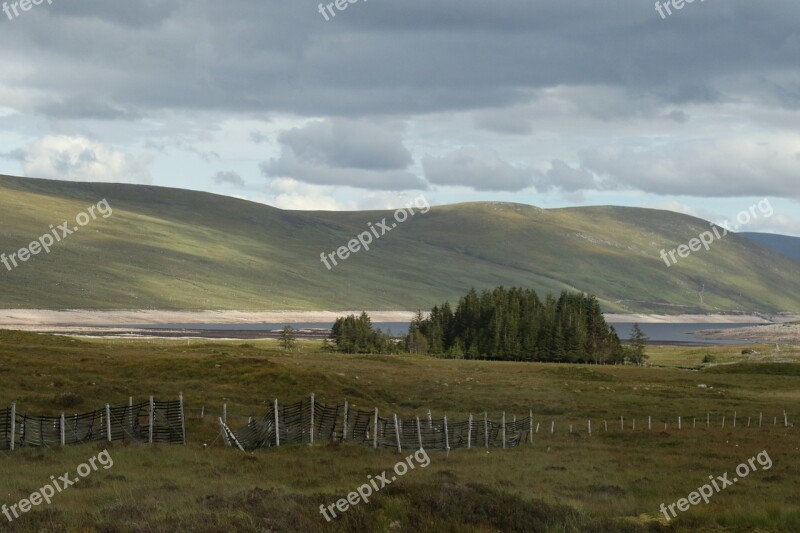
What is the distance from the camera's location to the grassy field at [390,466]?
22125 millimetres

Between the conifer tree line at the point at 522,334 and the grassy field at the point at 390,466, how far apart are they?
89004 millimetres

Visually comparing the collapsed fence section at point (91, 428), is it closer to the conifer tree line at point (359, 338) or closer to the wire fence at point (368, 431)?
the wire fence at point (368, 431)

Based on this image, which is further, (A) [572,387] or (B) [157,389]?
(A) [572,387]

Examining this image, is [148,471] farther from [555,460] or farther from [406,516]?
[555,460]

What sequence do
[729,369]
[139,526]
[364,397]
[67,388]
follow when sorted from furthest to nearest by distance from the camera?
[729,369] < [364,397] < [67,388] < [139,526]

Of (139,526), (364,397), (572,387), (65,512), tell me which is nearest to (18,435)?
(65,512)

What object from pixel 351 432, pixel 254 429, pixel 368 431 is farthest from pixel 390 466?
pixel 368 431

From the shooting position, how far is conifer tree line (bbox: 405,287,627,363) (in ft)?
564

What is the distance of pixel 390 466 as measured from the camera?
3409 cm

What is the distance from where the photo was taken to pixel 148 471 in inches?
1192

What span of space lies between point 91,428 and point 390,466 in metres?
13.1

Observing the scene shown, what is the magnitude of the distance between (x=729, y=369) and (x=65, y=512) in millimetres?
130304

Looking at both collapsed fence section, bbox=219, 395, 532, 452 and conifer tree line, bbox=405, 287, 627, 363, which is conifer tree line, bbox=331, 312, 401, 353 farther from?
collapsed fence section, bbox=219, 395, 532, 452

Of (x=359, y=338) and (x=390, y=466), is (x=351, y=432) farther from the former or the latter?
(x=359, y=338)
